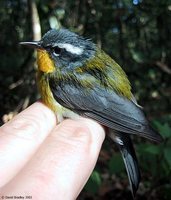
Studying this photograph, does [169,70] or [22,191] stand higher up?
[22,191]

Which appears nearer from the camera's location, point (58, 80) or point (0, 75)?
point (58, 80)

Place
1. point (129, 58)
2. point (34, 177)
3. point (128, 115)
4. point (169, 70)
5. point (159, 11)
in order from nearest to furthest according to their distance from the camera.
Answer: point (34, 177)
point (128, 115)
point (159, 11)
point (169, 70)
point (129, 58)

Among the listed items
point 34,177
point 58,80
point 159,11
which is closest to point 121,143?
point 58,80

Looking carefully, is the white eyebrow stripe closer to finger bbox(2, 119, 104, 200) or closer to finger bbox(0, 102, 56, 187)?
finger bbox(0, 102, 56, 187)

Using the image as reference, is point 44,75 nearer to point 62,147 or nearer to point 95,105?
point 95,105

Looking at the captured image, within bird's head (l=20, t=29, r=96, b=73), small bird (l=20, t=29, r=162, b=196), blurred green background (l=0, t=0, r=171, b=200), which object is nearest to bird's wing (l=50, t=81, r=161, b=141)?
small bird (l=20, t=29, r=162, b=196)

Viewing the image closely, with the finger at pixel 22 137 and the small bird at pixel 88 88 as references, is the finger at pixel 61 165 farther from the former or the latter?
the small bird at pixel 88 88

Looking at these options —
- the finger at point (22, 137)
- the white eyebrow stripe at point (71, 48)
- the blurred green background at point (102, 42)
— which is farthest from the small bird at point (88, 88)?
the blurred green background at point (102, 42)
